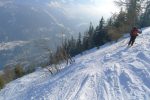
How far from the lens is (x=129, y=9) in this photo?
197 feet

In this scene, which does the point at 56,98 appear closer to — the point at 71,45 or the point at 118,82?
the point at 118,82

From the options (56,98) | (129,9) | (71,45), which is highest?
(129,9)

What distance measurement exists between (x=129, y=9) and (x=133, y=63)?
3825 cm

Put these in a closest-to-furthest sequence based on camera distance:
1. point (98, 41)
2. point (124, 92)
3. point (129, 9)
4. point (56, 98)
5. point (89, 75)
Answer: point (124, 92) < point (56, 98) < point (89, 75) < point (129, 9) < point (98, 41)

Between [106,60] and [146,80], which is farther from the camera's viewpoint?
[106,60]

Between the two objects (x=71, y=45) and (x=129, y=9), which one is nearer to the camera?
(x=129, y=9)

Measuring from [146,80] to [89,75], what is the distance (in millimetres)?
4686

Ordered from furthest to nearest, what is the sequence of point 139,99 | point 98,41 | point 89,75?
point 98,41, point 89,75, point 139,99

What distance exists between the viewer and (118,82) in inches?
801

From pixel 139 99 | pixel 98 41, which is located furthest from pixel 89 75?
pixel 98 41

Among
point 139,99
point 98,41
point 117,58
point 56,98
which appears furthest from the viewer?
point 98,41

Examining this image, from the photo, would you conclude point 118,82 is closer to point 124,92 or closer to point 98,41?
point 124,92

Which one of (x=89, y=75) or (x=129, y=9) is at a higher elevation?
(x=129, y=9)

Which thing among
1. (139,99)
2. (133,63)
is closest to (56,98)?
(139,99)
